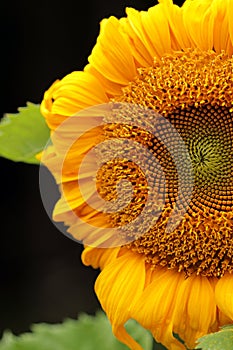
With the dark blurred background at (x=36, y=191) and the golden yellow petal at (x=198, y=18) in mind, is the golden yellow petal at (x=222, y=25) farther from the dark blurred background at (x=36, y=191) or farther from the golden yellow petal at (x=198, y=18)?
the dark blurred background at (x=36, y=191)

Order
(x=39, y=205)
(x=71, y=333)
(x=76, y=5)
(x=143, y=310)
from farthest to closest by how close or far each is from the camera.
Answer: (x=39, y=205) < (x=76, y=5) < (x=71, y=333) < (x=143, y=310)

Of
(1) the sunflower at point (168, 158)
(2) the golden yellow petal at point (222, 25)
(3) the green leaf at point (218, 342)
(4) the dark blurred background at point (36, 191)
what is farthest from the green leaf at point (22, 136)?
(4) the dark blurred background at point (36, 191)

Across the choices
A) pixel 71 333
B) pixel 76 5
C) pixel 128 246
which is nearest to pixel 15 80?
pixel 76 5

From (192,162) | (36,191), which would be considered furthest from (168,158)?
(36,191)

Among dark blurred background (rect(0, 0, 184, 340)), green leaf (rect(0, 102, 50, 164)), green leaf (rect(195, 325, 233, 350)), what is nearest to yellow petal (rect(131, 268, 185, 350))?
green leaf (rect(195, 325, 233, 350))

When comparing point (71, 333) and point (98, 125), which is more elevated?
point (98, 125)

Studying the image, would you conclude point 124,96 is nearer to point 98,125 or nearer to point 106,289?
point 98,125
